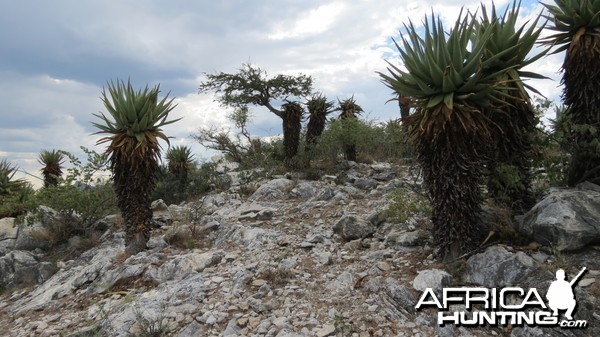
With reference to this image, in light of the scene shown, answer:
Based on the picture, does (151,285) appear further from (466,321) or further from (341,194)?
(341,194)

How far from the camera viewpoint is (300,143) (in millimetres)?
18156

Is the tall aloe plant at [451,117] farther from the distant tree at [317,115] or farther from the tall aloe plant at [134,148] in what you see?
the distant tree at [317,115]

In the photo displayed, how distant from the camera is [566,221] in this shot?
5234 mm

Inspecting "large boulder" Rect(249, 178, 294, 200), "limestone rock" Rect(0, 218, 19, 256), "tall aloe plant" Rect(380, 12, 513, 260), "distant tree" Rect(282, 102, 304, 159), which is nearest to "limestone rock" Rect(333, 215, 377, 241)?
"tall aloe plant" Rect(380, 12, 513, 260)

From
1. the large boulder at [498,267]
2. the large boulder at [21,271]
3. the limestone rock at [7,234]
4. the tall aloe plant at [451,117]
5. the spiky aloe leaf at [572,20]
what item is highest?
the spiky aloe leaf at [572,20]

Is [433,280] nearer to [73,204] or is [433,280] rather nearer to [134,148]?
[134,148]

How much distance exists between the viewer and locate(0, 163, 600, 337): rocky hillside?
4.72 m

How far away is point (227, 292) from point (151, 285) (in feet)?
5.92

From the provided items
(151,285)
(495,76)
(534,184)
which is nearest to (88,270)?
(151,285)

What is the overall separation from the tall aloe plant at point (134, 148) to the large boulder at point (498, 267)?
6409mm

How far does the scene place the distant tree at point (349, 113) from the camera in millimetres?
16169

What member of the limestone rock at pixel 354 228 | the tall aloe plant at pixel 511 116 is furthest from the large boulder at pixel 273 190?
the tall aloe plant at pixel 511 116
